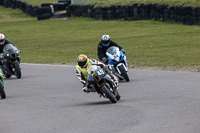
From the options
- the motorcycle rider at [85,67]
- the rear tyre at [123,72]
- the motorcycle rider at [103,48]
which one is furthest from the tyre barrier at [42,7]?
the motorcycle rider at [85,67]

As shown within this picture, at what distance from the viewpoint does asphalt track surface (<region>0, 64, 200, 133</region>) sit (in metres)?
7.96

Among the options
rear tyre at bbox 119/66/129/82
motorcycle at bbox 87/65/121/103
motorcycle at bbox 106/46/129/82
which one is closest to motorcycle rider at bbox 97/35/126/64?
motorcycle at bbox 106/46/129/82

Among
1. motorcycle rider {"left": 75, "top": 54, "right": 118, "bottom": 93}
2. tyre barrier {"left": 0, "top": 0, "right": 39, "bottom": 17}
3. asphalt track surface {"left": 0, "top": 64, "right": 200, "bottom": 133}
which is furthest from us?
tyre barrier {"left": 0, "top": 0, "right": 39, "bottom": 17}

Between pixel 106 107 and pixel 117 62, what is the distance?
14.6ft

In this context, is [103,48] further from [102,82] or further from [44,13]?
[44,13]

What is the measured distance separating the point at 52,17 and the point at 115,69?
33812 mm

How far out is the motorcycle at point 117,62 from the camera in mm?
14173

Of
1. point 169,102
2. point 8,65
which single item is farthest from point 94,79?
point 8,65

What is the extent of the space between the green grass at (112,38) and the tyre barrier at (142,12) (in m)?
0.41

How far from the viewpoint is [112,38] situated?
3048 centimetres

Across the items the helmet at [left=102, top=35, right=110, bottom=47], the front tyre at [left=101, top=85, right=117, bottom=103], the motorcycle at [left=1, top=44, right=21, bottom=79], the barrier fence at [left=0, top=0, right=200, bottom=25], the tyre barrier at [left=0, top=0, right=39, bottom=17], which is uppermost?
the helmet at [left=102, top=35, right=110, bottom=47]

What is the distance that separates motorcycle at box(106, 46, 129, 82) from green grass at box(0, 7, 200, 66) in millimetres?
4143

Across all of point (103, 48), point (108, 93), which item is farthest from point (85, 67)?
point (103, 48)

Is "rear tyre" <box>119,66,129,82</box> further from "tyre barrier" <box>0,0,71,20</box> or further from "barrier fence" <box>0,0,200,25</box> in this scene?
"tyre barrier" <box>0,0,71,20</box>
